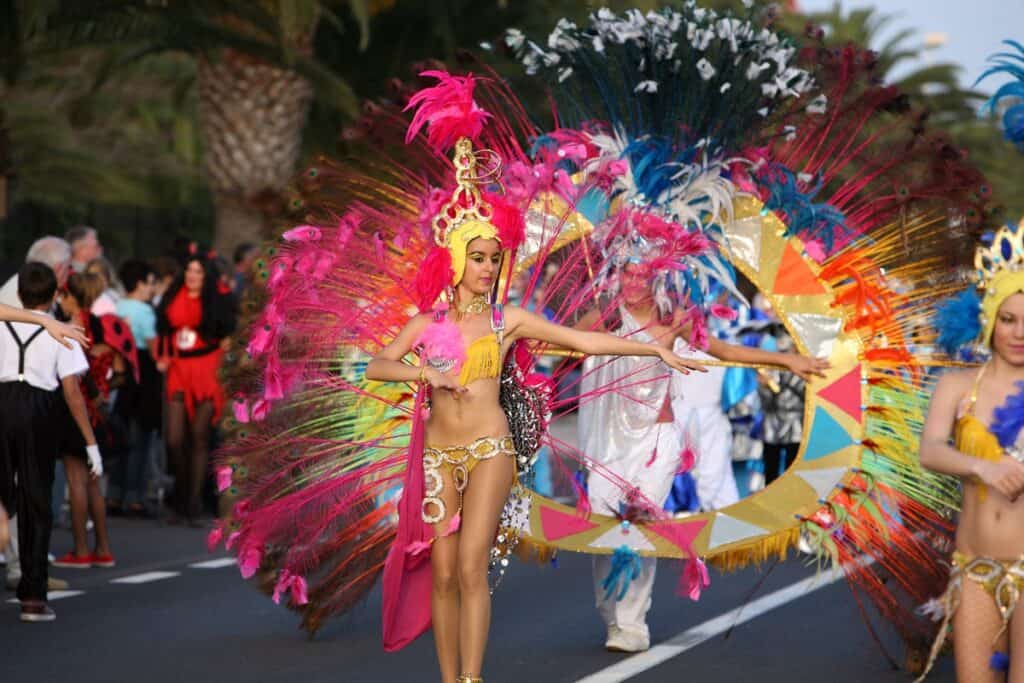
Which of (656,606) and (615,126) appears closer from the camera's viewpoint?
(615,126)

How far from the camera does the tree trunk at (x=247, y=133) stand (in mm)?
20547

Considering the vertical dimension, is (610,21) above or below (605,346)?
above

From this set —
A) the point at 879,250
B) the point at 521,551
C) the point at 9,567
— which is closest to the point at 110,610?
the point at 9,567

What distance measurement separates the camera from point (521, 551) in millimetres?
8789

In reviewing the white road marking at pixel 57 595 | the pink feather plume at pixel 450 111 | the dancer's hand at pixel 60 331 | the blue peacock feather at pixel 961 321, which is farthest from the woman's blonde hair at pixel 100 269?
the blue peacock feather at pixel 961 321

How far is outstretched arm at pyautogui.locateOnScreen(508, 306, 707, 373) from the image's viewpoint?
723 centimetres

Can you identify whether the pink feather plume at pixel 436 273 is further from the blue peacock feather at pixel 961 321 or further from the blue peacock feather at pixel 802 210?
the blue peacock feather at pixel 802 210

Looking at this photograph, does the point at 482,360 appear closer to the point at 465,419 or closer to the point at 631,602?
the point at 465,419

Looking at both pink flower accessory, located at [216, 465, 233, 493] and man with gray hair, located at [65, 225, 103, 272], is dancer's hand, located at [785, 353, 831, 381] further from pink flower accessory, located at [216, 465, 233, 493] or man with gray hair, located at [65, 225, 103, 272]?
man with gray hair, located at [65, 225, 103, 272]

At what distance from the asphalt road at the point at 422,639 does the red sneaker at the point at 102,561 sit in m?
0.23

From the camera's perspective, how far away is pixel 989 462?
6.02 metres

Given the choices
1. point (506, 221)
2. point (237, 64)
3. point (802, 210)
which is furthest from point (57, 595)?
point (237, 64)

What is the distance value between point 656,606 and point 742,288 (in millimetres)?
2161

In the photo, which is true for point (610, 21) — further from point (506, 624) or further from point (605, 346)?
point (506, 624)
